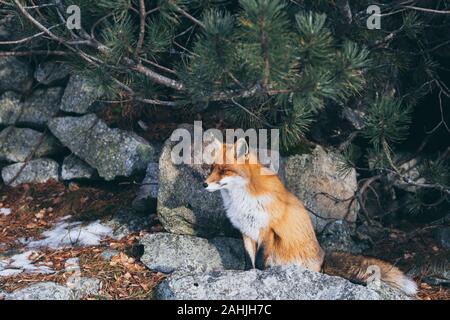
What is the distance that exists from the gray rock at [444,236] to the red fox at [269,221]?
4.89ft

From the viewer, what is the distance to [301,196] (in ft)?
26.4

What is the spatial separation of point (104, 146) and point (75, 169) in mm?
626

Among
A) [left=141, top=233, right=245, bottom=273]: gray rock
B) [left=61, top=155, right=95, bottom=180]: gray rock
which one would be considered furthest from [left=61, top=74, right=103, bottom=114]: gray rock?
[left=141, top=233, right=245, bottom=273]: gray rock

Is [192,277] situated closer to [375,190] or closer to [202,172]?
[202,172]

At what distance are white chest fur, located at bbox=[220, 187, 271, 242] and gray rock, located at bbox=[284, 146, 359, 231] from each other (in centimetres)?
140

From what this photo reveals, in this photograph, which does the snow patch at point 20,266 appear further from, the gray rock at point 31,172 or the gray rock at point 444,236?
the gray rock at point 444,236

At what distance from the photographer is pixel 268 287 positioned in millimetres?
6148

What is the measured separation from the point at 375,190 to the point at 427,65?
187 cm

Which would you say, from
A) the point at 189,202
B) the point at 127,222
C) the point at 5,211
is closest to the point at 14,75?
the point at 5,211

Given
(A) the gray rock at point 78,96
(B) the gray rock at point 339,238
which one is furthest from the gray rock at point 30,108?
(B) the gray rock at point 339,238

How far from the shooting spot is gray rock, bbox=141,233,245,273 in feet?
23.4

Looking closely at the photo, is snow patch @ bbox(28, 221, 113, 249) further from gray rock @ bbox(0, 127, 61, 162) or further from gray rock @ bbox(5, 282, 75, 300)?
gray rock @ bbox(0, 127, 61, 162)

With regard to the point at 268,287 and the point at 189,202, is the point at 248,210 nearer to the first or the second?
the point at 268,287

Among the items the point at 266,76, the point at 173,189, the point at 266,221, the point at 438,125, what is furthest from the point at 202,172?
the point at 438,125
